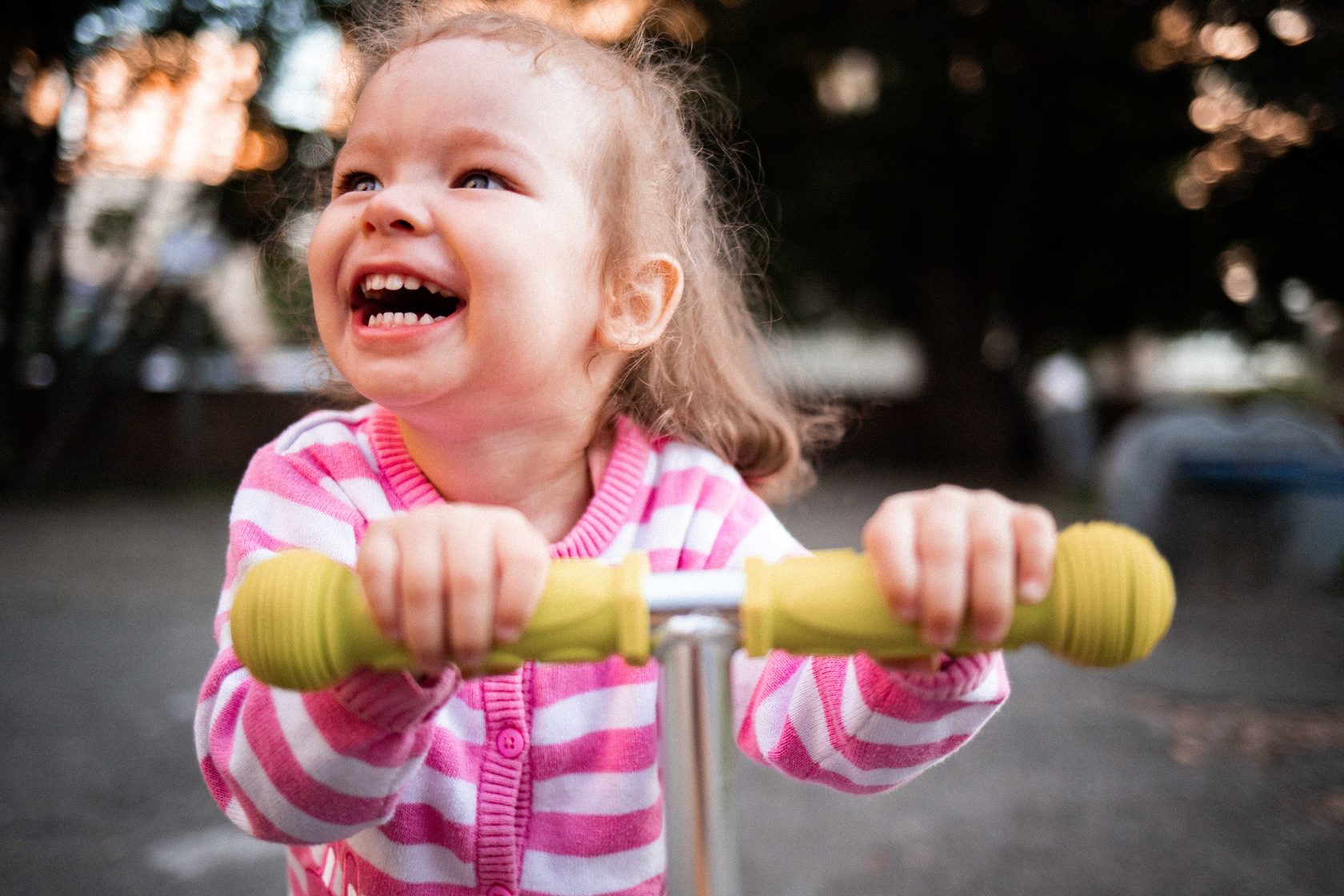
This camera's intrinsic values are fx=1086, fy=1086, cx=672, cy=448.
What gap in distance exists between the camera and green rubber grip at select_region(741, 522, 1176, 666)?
0.67 meters

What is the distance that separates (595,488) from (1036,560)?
2.37 ft

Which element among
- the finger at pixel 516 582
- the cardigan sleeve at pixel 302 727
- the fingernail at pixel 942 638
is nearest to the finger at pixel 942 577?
the fingernail at pixel 942 638

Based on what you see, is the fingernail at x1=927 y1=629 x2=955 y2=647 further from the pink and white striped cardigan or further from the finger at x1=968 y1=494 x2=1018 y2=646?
the pink and white striped cardigan

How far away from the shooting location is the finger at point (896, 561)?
2.27 ft

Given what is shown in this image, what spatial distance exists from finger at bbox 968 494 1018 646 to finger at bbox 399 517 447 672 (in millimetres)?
341

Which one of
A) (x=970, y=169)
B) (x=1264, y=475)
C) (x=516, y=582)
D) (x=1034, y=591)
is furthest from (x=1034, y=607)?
(x=970, y=169)

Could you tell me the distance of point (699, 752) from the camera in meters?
0.72

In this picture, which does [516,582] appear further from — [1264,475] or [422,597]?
[1264,475]

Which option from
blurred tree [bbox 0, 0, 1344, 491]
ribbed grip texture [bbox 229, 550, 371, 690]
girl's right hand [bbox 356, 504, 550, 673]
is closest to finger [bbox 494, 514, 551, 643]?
girl's right hand [bbox 356, 504, 550, 673]

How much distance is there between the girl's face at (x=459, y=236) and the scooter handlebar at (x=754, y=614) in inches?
17.2

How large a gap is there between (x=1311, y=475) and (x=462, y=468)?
4.15 m

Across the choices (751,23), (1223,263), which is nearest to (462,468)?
(751,23)

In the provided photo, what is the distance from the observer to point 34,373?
341 inches

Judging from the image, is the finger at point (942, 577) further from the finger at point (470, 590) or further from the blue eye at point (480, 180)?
the blue eye at point (480, 180)
